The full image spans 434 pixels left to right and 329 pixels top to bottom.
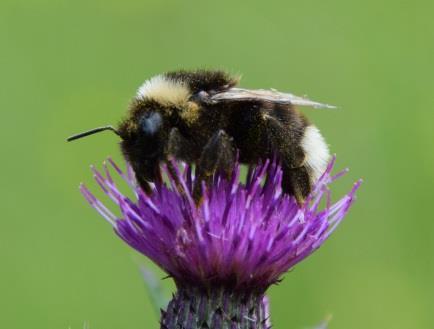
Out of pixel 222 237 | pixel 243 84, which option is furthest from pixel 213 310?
pixel 243 84

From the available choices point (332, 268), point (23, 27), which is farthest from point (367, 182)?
point (23, 27)

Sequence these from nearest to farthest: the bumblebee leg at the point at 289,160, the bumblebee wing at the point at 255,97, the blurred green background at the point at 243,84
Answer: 1. the bumblebee wing at the point at 255,97
2. the bumblebee leg at the point at 289,160
3. the blurred green background at the point at 243,84

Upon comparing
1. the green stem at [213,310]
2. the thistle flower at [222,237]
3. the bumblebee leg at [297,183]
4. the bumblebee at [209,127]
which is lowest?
the green stem at [213,310]

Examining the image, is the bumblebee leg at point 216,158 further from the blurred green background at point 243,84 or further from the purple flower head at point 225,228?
the blurred green background at point 243,84

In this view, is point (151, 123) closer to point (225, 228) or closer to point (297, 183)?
point (225, 228)

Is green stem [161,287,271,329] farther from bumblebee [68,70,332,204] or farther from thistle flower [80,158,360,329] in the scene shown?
bumblebee [68,70,332,204]

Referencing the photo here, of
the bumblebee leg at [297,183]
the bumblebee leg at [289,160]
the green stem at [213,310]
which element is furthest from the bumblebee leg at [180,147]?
the green stem at [213,310]
